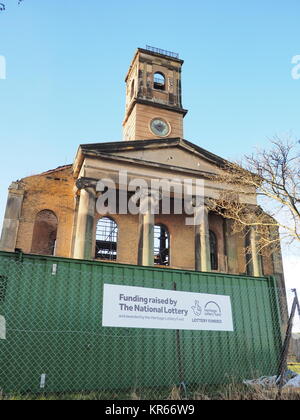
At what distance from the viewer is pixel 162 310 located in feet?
24.3

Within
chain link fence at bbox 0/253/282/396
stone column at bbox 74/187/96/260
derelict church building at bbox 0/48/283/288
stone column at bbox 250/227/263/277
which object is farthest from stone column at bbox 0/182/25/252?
stone column at bbox 250/227/263/277

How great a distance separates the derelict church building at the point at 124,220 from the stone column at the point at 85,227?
0.17 ft

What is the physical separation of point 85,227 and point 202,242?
7.02 meters

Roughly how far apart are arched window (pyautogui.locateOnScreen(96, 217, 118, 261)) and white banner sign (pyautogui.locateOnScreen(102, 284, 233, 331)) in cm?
1527

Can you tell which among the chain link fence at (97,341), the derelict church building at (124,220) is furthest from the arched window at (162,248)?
the chain link fence at (97,341)

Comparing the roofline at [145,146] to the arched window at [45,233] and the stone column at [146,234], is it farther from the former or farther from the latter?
the arched window at [45,233]

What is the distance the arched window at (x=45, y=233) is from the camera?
72.0 feet

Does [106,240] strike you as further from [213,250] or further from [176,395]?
[176,395]

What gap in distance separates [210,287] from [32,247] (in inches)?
629

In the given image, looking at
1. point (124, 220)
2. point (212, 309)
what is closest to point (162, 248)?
point (124, 220)

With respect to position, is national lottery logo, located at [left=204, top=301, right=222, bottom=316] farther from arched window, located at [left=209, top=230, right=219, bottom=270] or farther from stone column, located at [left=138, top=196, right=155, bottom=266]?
arched window, located at [left=209, top=230, right=219, bottom=270]

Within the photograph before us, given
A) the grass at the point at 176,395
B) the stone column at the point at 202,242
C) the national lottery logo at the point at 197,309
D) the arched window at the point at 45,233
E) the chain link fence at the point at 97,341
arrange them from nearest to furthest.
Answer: the grass at the point at 176,395 < the chain link fence at the point at 97,341 < the national lottery logo at the point at 197,309 < the stone column at the point at 202,242 < the arched window at the point at 45,233
